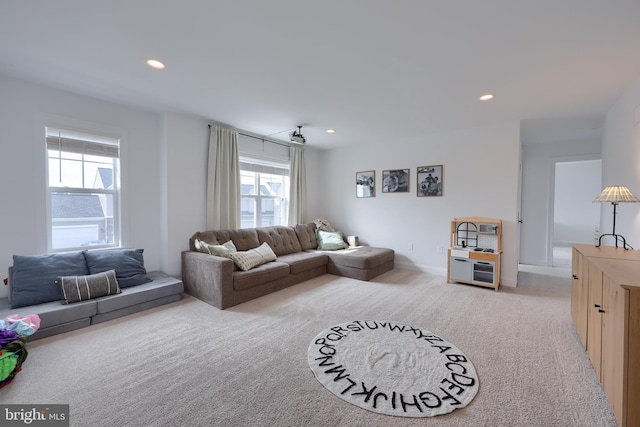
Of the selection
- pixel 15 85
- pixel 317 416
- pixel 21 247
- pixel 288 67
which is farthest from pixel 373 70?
pixel 21 247

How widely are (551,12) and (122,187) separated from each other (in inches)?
181

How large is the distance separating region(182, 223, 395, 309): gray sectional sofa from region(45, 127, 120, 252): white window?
107 centimetres

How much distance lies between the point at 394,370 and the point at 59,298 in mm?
3333

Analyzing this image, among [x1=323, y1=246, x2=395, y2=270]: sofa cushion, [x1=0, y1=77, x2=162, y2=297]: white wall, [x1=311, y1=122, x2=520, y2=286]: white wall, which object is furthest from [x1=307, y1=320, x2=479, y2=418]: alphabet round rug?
[x1=0, y1=77, x2=162, y2=297]: white wall

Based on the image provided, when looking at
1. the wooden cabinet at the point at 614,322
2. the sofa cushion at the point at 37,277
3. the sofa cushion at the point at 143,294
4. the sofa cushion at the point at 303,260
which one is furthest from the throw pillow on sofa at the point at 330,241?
the sofa cushion at the point at 37,277

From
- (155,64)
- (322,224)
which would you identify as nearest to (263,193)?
(322,224)

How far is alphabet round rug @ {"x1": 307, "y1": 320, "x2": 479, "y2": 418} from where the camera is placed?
1.68 m

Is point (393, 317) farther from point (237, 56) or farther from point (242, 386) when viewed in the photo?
point (237, 56)

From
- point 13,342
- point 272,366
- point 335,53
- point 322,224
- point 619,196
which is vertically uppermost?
point 335,53

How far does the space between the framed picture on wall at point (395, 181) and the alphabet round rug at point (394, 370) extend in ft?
9.85

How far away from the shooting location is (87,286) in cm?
276

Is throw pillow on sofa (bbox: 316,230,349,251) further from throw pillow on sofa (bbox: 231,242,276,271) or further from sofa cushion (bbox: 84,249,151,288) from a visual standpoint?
sofa cushion (bbox: 84,249,151,288)

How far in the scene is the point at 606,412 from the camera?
160cm

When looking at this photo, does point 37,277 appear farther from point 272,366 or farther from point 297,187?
point 297,187
